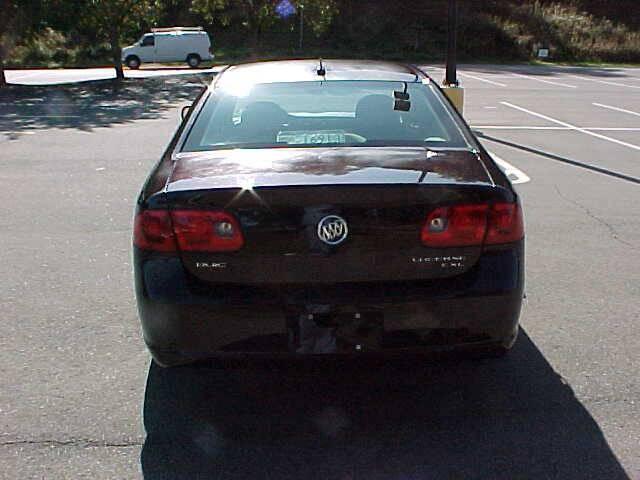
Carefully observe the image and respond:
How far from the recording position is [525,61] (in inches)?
1752

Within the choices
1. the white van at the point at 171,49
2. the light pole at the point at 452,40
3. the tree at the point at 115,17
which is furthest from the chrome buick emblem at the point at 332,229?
the white van at the point at 171,49

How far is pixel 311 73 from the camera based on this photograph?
186 inches

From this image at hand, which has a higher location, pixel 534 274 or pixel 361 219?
pixel 361 219

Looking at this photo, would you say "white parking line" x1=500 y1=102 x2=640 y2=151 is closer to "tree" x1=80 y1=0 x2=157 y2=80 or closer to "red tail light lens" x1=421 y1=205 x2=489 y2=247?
"red tail light lens" x1=421 y1=205 x2=489 y2=247

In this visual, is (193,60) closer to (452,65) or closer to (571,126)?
(452,65)

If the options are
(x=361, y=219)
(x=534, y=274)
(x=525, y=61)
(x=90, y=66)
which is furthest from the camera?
(x=525, y=61)

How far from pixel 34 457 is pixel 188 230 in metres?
1.11

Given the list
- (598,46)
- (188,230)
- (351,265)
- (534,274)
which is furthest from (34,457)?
(598,46)

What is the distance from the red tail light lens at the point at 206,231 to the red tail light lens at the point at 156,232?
0.03m

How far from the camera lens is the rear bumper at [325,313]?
10.4 ft

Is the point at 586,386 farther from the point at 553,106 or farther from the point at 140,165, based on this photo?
the point at 553,106

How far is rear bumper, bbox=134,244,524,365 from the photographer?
3.17m

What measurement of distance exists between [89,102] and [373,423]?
58.9ft

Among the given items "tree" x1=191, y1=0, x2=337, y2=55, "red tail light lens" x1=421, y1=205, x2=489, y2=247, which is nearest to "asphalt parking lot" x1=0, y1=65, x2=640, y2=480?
"red tail light lens" x1=421, y1=205, x2=489, y2=247
